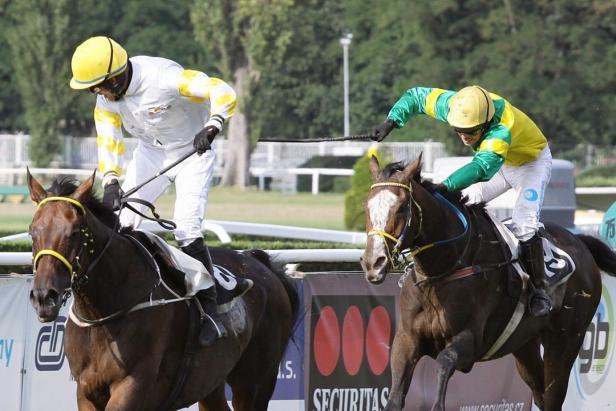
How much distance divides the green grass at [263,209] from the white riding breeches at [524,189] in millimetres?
13761

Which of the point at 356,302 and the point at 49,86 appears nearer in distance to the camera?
the point at 356,302

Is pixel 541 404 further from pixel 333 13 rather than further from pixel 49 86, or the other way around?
pixel 333 13

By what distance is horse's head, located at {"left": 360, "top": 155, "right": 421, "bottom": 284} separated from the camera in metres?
5.50

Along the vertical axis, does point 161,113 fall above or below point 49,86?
above

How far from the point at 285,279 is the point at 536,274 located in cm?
137

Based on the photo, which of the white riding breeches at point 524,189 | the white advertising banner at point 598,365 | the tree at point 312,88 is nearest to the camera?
the white riding breeches at point 524,189

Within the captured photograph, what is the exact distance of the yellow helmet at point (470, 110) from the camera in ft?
21.1

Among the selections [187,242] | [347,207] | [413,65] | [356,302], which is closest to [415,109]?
[356,302]

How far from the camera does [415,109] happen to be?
22.6ft

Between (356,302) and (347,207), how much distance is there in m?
16.4

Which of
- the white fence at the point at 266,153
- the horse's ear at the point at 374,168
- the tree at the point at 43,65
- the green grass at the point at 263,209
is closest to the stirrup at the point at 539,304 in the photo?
the horse's ear at the point at 374,168

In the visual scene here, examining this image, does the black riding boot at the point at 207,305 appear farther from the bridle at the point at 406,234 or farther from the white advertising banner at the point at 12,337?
the white advertising banner at the point at 12,337

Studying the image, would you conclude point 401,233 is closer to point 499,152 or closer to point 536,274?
point 499,152

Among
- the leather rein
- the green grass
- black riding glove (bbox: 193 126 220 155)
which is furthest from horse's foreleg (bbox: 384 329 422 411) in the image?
the green grass
